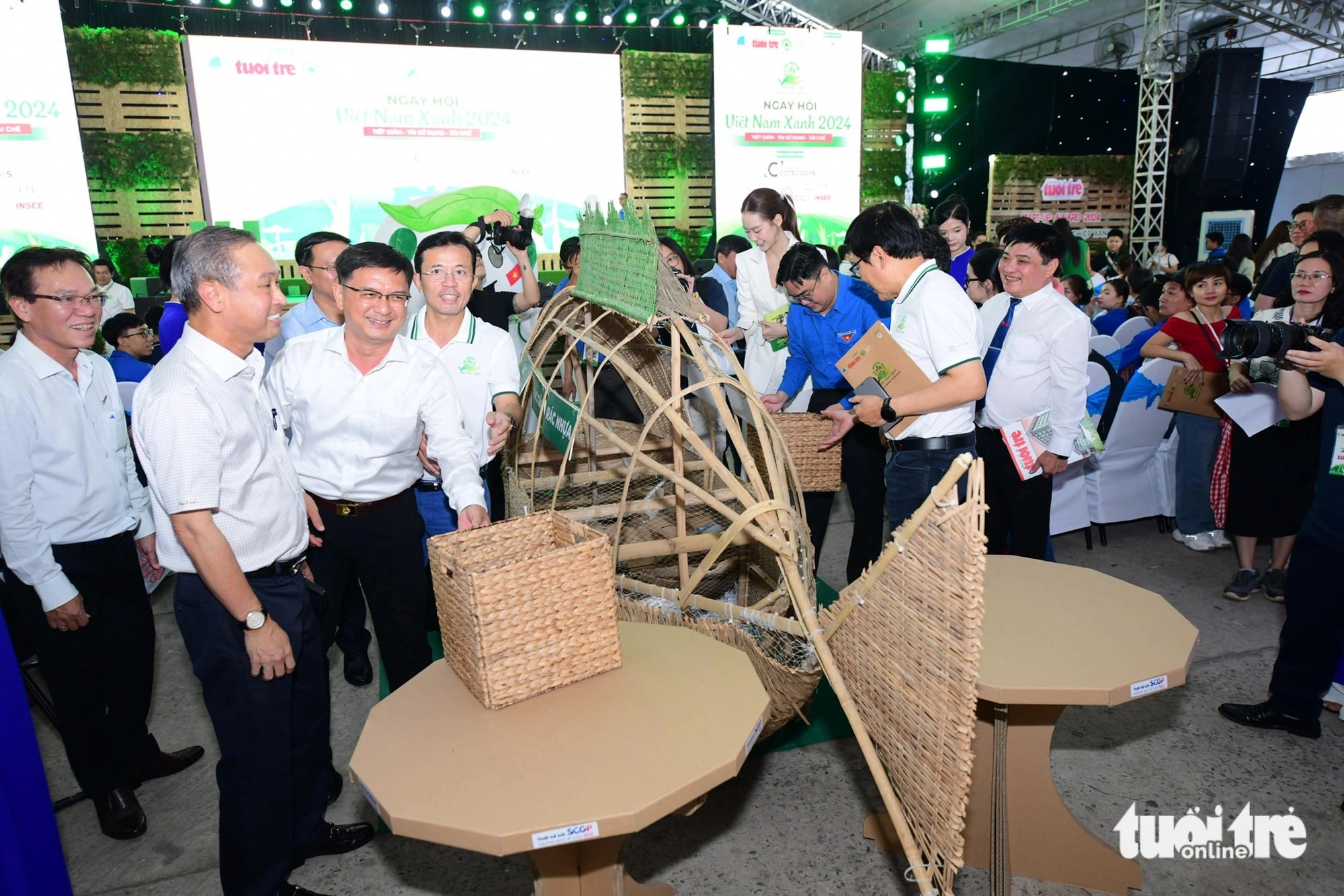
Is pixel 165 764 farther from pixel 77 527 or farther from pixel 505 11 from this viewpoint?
pixel 505 11

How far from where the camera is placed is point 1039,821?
79.1 inches

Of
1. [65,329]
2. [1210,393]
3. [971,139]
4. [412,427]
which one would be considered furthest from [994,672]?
[971,139]

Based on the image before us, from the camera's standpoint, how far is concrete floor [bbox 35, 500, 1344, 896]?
2.05m

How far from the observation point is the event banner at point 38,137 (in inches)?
271

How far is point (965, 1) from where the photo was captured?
1155 cm

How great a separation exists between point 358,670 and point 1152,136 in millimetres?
11678

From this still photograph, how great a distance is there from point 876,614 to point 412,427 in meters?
1.31

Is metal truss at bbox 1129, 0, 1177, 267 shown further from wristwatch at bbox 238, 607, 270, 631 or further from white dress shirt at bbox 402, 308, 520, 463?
wristwatch at bbox 238, 607, 270, 631

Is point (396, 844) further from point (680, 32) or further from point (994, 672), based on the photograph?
point (680, 32)

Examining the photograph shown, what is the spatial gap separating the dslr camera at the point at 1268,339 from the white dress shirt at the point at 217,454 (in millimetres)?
2541

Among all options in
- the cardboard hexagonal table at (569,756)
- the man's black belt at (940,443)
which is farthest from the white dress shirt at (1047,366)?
the cardboard hexagonal table at (569,756)

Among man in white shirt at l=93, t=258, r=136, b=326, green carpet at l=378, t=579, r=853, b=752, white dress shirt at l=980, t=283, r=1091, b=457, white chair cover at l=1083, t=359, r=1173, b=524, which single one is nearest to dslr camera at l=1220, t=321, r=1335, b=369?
white dress shirt at l=980, t=283, r=1091, b=457

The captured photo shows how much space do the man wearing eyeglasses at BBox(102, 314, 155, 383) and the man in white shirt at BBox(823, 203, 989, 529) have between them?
3347 mm

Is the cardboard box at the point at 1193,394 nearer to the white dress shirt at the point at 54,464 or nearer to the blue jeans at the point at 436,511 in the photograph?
the blue jeans at the point at 436,511
